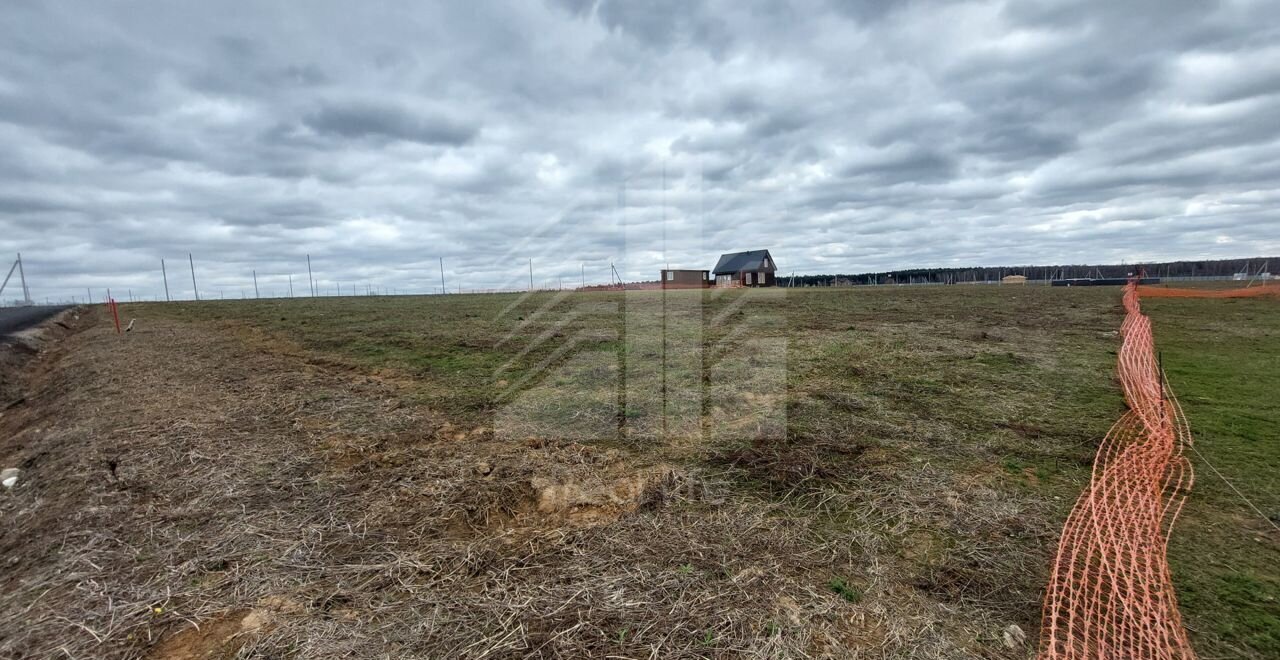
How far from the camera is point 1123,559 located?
2.69 meters

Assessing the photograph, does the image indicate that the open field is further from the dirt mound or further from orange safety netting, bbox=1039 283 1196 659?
the dirt mound

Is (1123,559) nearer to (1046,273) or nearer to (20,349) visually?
(20,349)

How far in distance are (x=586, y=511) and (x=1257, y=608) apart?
11.0ft

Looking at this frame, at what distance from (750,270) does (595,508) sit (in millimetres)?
41819

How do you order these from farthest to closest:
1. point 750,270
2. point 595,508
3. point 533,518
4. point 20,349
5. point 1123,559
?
point 750,270 < point 20,349 < point 595,508 < point 533,518 < point 1123,559

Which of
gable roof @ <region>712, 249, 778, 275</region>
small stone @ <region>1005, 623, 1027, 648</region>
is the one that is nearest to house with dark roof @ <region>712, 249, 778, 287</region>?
gable roof @ <region>712, 249, 778, 275</region>

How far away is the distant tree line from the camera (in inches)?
1951

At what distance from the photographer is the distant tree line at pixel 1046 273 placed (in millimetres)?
49562

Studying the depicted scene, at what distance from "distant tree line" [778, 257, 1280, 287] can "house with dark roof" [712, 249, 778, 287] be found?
3.93 metres

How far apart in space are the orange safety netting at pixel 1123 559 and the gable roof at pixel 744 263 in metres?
40.4

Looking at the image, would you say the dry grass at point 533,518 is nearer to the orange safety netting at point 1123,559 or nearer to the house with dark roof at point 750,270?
the orange safety netting at point 1123,559

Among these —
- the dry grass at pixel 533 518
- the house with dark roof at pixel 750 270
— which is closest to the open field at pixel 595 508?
the dry grass at pixel 533 518

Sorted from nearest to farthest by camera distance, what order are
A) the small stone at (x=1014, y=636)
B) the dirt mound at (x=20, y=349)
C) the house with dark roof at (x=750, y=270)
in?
1. the small stone at (x=1014, y=636)
2. the dirt mound at (x=20, y=349)
3. the house with dark roof at (x=750, y=270)

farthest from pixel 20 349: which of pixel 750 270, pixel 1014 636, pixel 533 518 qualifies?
pixel 750 270
